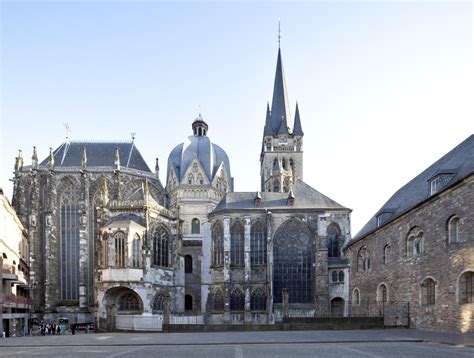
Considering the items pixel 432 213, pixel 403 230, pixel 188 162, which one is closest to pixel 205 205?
pixel 188 162

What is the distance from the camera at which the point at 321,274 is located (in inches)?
1512

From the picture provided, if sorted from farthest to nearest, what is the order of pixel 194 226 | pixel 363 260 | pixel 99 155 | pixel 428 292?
pixel 194 226 → pixel 99 155 → pixel 363 260 → pixel 428 292

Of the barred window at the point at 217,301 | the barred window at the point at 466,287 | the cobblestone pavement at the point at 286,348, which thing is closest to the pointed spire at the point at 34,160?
the barred window at the point at 217,301

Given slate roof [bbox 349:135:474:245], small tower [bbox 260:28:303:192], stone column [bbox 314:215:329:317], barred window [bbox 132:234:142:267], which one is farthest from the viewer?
small tower [bbox 260:28:303:192]

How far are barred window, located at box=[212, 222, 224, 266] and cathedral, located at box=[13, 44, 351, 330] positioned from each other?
0.10m

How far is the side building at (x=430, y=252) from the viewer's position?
18.0 meters

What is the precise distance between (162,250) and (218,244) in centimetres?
588

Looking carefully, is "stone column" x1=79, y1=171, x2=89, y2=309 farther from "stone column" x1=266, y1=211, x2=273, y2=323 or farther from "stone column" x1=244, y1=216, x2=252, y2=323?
"stone column" x1=266, y1=211, x2=273, y2=323

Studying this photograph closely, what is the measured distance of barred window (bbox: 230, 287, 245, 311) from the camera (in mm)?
38188

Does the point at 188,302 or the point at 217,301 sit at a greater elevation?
the point at 217,301

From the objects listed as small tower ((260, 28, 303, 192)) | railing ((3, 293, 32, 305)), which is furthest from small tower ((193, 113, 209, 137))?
railing ((3, 293, 32, 305))

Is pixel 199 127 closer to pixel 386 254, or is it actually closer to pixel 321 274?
pixel 321 274

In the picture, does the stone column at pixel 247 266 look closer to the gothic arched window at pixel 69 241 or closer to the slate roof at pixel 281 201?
the slate roof at pixel 281 201

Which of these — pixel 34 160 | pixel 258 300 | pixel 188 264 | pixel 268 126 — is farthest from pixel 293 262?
pixel 34 160
